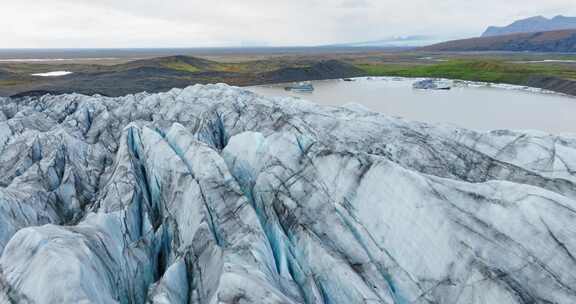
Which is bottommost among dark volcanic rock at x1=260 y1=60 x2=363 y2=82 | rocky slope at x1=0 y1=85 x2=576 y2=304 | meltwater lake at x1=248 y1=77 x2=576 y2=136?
meltwater lake at x1=248 y1=77 x2=576 y2=136

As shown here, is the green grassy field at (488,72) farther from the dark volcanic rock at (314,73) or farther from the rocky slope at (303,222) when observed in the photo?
the rocky slope at (303,222)

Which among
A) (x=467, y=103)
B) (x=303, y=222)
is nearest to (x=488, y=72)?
(x=467, y=103)

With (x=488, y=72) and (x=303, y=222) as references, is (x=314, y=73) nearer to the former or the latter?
(x=488, y=72)

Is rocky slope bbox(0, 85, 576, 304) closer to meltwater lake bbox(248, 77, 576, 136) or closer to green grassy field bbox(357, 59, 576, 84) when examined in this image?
meltwater lake bbox(248, 77, 576, 136)

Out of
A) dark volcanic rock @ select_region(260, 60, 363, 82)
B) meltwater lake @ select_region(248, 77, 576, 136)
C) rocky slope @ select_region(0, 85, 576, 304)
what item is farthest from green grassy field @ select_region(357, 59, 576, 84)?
rocky slope @ select_region(0, 85, 576, 304)

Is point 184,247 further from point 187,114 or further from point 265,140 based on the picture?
point 187,114

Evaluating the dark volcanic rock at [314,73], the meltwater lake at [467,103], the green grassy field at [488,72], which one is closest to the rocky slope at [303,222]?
the meltwater lake at [467,103]

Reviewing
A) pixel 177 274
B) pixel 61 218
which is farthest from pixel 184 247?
pixel 61 218
